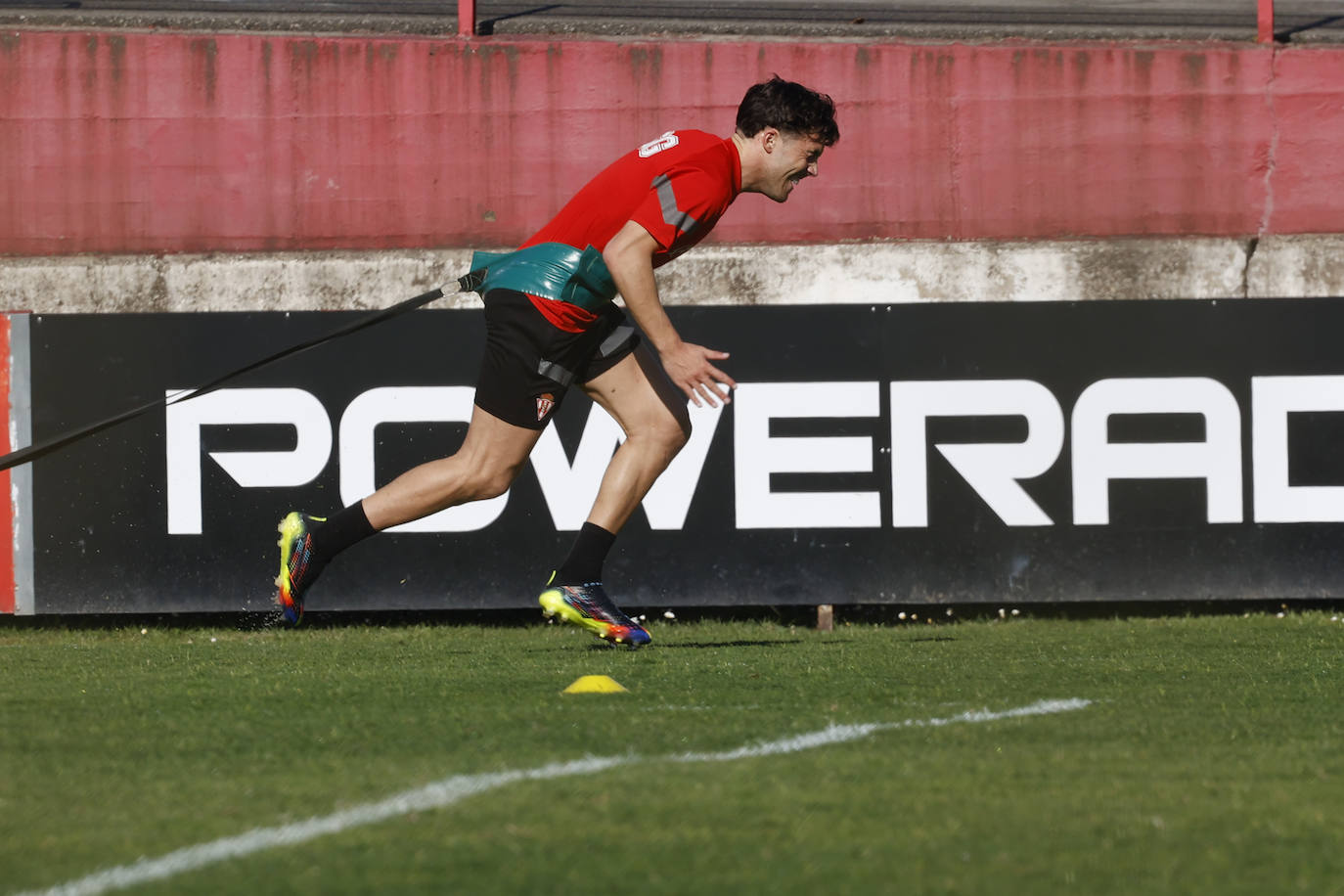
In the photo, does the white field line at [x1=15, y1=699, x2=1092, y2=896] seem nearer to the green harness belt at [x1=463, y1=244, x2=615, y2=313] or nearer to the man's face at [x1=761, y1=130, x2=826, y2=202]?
the green harness belt at [x1=463, y1=244, x2=615, y2=313]

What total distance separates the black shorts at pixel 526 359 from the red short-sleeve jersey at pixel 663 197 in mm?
265

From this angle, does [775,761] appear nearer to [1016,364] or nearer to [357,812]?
[357,812]

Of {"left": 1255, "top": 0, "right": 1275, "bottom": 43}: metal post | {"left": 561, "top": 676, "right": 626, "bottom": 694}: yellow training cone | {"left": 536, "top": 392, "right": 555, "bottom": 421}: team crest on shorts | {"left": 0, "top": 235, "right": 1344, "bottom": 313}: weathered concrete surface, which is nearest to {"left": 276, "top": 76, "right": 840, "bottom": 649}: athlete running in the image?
{"left": 536, "top": 392, "right": 555, "bottom": 421}: team crest on shorts

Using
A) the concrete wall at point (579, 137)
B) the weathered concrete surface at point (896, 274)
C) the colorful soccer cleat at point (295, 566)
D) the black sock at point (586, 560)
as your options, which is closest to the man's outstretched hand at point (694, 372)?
the black sock at point (586, 560)

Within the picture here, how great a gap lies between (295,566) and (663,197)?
170 cm

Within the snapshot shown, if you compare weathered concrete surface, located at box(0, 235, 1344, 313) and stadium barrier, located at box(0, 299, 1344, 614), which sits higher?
weathered concrete surface, located at box(0, 235, 1344, 313)

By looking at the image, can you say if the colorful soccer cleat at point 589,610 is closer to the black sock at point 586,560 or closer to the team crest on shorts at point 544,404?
the black sock at point 586,560

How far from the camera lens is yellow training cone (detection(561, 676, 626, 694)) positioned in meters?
4.52

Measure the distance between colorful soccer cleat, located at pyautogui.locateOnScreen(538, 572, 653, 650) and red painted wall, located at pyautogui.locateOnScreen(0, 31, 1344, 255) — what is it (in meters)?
3.93

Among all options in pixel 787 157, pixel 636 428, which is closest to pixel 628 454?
pixel 636 428

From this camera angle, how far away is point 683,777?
3201 millimetres

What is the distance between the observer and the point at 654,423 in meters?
5.48

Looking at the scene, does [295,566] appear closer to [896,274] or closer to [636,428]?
[636,428]

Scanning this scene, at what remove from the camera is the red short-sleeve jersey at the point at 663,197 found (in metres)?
5.09
